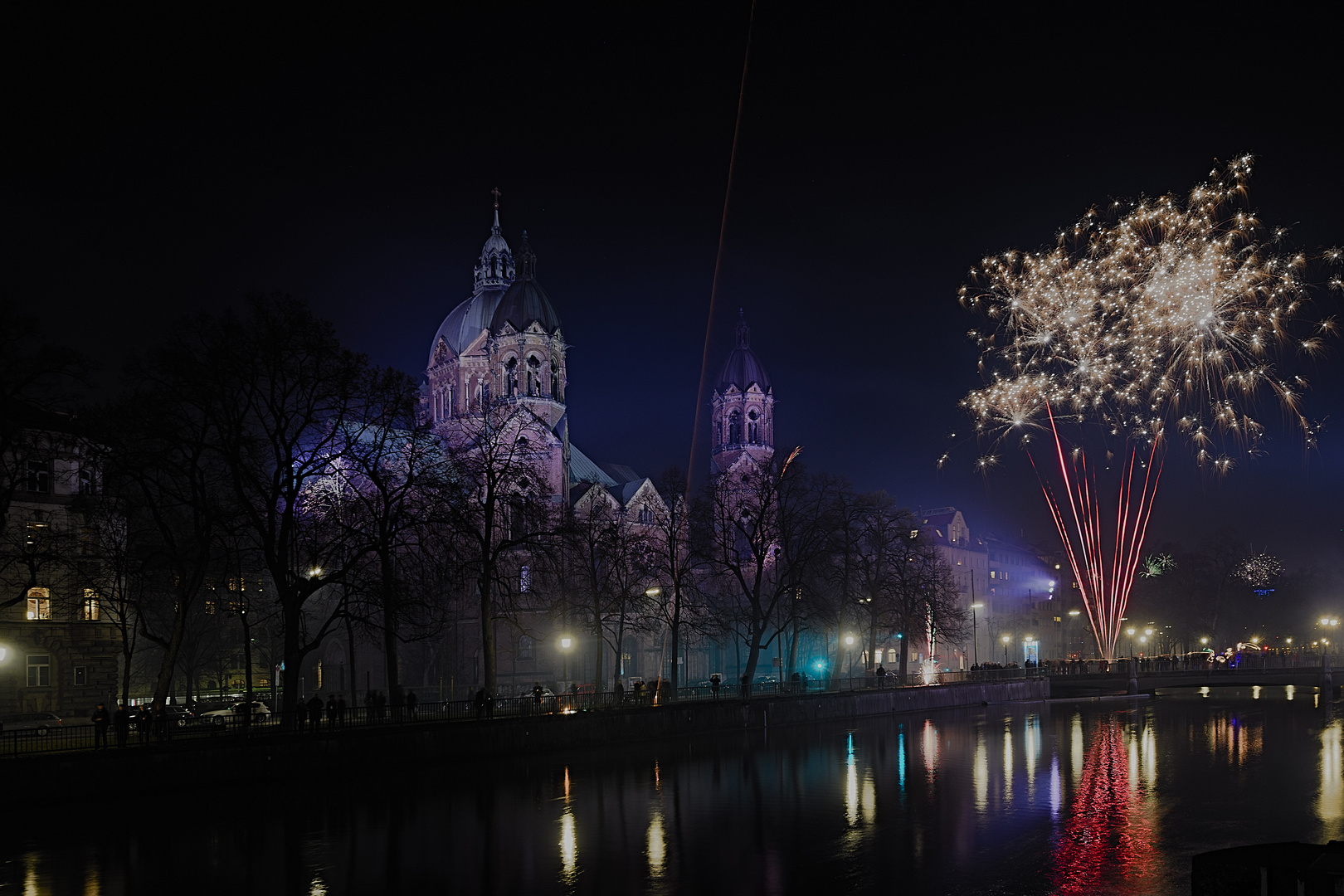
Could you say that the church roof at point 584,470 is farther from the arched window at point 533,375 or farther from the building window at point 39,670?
the building window at point 39,670

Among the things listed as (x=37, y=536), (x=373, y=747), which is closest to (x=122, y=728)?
(x=373, y=747)

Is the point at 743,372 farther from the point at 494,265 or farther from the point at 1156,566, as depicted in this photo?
the point at 1156,566

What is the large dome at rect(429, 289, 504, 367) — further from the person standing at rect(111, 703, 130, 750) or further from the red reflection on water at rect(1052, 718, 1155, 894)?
the red reflection on water at rect(1052, 718, 1155, 894)

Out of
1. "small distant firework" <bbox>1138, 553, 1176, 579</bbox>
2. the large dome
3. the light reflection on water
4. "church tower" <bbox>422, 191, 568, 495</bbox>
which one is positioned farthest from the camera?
"small distant firework" <bbox>1138, 553, 1176, 579</bbox>

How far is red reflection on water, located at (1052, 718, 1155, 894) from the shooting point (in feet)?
57.6

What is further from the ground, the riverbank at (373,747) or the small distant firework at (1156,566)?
the small distant firework at (1156,566)

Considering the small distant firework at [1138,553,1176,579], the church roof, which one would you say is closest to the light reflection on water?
the church roof

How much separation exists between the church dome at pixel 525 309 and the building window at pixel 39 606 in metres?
34.2

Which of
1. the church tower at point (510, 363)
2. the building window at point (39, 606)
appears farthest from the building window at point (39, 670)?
the church tower at point (510, 363)

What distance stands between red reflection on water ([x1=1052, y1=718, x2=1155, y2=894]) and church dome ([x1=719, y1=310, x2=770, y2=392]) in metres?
60.5

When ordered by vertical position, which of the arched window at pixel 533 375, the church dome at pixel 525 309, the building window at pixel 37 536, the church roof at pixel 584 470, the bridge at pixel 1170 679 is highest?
the church dome at pixel 525 309

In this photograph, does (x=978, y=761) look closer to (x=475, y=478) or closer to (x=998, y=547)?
(x=475, y=478)

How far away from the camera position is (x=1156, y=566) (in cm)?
11269

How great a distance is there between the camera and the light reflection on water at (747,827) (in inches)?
707
